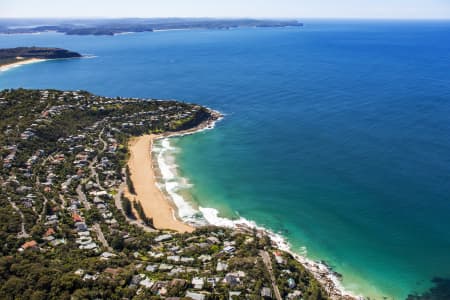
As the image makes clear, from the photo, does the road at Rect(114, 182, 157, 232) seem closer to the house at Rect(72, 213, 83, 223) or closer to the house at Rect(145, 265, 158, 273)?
the house at Rect(72, 213, 83, 223)

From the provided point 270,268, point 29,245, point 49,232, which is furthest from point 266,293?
point 49,232

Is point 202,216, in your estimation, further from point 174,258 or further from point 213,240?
point 174,258

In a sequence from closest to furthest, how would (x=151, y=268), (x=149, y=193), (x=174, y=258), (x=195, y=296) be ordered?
(x=195, y=296) < (x=151, y=268) < (x=174, y=258) < (x=149, y=193)

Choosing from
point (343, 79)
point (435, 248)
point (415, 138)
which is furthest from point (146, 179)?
point (343, 79)

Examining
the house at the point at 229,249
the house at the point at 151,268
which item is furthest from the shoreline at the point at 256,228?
the house at the point at 151,268

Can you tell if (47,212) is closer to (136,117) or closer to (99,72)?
(136,117)

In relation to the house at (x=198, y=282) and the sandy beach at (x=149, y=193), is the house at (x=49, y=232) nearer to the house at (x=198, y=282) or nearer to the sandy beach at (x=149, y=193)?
the sandy beach at (x=149, y=193)

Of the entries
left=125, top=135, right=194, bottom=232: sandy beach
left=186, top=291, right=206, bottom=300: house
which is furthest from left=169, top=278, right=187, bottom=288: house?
left=125, top=135, right=194, bottom=232: sandy beach
